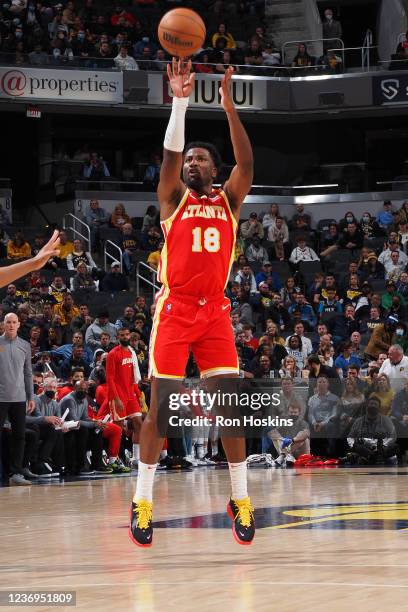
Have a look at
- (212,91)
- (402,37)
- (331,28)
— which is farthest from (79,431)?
(331,28)

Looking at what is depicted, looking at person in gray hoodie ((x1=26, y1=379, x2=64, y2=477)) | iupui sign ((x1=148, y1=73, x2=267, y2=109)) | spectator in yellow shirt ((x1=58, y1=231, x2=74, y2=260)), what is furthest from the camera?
iupui sign ((x1=148, y1=73, x2=267, y2=109))

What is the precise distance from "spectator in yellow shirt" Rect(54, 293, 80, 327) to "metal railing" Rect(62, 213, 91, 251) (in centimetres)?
438

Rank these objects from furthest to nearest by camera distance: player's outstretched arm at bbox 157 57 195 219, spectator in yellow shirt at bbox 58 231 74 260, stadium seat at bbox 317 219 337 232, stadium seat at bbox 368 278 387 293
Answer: stadium seat at bbox 317 219 337 232, spectator in yellow shirt at bbox 58 231 74 260, stadium seat at bbox 368 278 387 293, player's outstretched arm at bbox 157 57 195 219

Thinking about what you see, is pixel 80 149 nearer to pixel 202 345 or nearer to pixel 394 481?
pixel 394 481

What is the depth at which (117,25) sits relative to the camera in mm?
27672

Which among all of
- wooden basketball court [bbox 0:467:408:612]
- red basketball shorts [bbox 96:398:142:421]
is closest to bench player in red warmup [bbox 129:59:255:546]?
wooden basketball court [bbox 0:467:408:612]

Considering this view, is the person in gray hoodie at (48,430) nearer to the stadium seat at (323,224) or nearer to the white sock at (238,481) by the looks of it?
the white sock at (238,481)

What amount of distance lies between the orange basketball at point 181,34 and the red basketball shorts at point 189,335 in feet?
5.02

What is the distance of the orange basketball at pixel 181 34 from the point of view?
7.10 m

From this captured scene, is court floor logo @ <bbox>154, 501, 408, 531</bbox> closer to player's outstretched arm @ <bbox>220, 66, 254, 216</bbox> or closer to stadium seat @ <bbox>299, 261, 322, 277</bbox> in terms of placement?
player's outstretched arm @ <bbox>220, 66, 254, 216</bbox>

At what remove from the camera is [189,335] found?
6.88 metres

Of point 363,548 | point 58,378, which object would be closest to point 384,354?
point 58,378

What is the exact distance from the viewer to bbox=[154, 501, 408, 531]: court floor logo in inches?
327

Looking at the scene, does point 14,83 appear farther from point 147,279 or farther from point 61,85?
point 147,279
